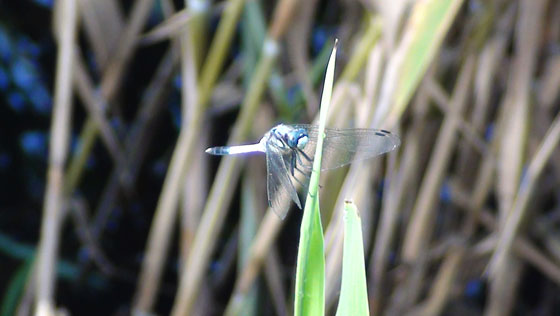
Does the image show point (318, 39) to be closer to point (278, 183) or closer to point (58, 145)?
point (58, 145)

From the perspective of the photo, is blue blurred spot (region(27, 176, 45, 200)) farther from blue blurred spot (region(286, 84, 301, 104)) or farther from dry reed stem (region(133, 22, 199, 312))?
blue blurred spot (region(286, 84, 301, 104))

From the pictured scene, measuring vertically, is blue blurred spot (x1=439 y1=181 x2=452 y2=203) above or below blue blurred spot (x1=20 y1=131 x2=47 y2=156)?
below

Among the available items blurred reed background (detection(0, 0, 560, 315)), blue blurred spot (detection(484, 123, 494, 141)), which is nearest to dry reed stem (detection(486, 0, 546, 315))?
blurred reed background (detection(0, 0, 560, 315))

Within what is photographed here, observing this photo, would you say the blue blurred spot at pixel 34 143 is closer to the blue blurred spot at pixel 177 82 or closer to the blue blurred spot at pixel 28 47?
the blue blurred spot at pixel 28 47

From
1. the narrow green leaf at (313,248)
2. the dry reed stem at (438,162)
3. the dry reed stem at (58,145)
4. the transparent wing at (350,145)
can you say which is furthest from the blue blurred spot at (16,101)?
the narrow green leaf at (313,248)

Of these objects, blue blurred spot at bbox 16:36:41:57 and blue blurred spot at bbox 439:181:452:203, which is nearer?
blue blurred spot at bbox 439:181:452:203

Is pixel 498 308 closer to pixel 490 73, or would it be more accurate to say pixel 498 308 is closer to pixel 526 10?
pixel 490 73
